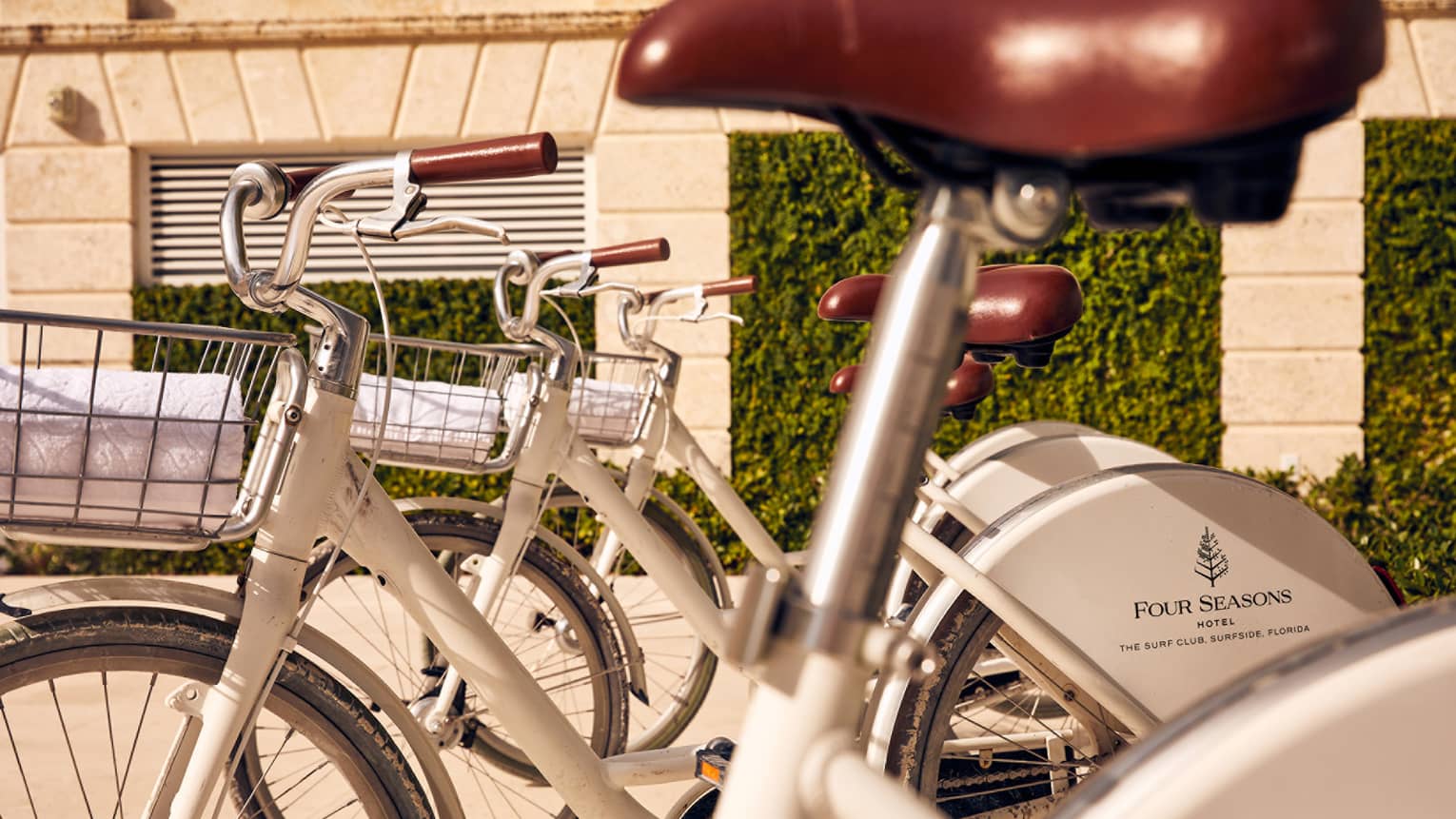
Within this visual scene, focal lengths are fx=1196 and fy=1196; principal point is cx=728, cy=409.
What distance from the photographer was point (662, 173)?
263 inches

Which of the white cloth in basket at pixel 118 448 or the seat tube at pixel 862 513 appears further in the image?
the white cloth in basket at pixel 118 448

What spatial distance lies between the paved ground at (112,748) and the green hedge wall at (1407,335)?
13.6 feet

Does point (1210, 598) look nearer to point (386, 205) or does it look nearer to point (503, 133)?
point (503, 133)

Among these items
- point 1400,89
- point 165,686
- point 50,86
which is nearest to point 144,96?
point 50,86

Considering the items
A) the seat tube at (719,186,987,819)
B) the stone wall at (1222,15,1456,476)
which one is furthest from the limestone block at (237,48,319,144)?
the seat tube at (719,186,987,819)

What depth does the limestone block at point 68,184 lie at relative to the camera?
683cm

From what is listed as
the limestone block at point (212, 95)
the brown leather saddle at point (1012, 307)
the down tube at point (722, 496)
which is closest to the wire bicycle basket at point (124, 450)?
the brown leather saddle at point (1012, 307)

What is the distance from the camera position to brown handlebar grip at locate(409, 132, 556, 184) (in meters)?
1.37

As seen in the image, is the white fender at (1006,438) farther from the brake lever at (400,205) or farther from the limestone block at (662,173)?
the limestone block at (662,173)

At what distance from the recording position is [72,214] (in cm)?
684

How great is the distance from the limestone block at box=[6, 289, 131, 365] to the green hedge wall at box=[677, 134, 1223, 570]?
10.5 ft

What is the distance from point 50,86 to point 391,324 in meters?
2.39

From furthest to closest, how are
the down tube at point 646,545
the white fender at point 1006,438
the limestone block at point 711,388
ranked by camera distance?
the limestone block at point 711,388 → the white fender at point 1006,438 → the down tube at point 646,545

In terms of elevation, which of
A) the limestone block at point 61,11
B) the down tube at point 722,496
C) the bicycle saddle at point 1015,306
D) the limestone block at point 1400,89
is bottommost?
the bicycle saddle at point 1015,306
